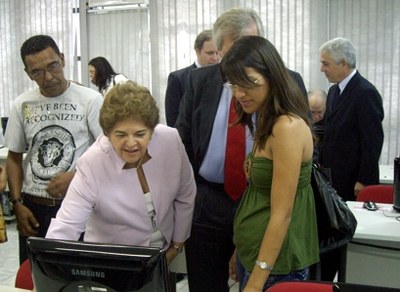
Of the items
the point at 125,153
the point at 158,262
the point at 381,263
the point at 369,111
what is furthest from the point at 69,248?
the point at 369,111

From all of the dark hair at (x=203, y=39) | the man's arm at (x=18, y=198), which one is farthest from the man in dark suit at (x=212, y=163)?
the dark hair at (x=203, y=39)

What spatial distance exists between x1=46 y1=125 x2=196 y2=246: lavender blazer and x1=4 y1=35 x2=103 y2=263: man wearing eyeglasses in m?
0.58

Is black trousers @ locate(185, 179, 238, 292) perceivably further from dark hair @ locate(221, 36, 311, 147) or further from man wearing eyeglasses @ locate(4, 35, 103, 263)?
man wearing eyeglasses @ locate(4, 35, 103, 263)

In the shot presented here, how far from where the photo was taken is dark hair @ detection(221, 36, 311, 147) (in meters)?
1.57

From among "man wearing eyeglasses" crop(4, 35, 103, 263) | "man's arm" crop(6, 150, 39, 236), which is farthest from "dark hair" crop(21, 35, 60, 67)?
"man's arm" crop(6, 150, 39, 236)

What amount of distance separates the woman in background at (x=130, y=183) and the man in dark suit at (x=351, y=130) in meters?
1.88

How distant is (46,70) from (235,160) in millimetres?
966

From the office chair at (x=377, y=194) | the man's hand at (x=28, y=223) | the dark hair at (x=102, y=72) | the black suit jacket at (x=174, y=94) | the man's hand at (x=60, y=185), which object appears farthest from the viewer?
the dark hair at (x=102, y=72)

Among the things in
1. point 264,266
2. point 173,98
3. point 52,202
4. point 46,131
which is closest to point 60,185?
point 52,202

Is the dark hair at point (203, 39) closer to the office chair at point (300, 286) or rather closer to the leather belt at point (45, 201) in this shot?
the leather belt at point (45, 201)

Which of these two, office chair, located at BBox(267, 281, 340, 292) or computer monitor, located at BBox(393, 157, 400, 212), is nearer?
office chair, located at BBox(267, 281, 340, 292)

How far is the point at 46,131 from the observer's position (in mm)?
2320

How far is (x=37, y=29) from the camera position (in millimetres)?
6645

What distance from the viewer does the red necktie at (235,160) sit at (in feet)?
6.36
